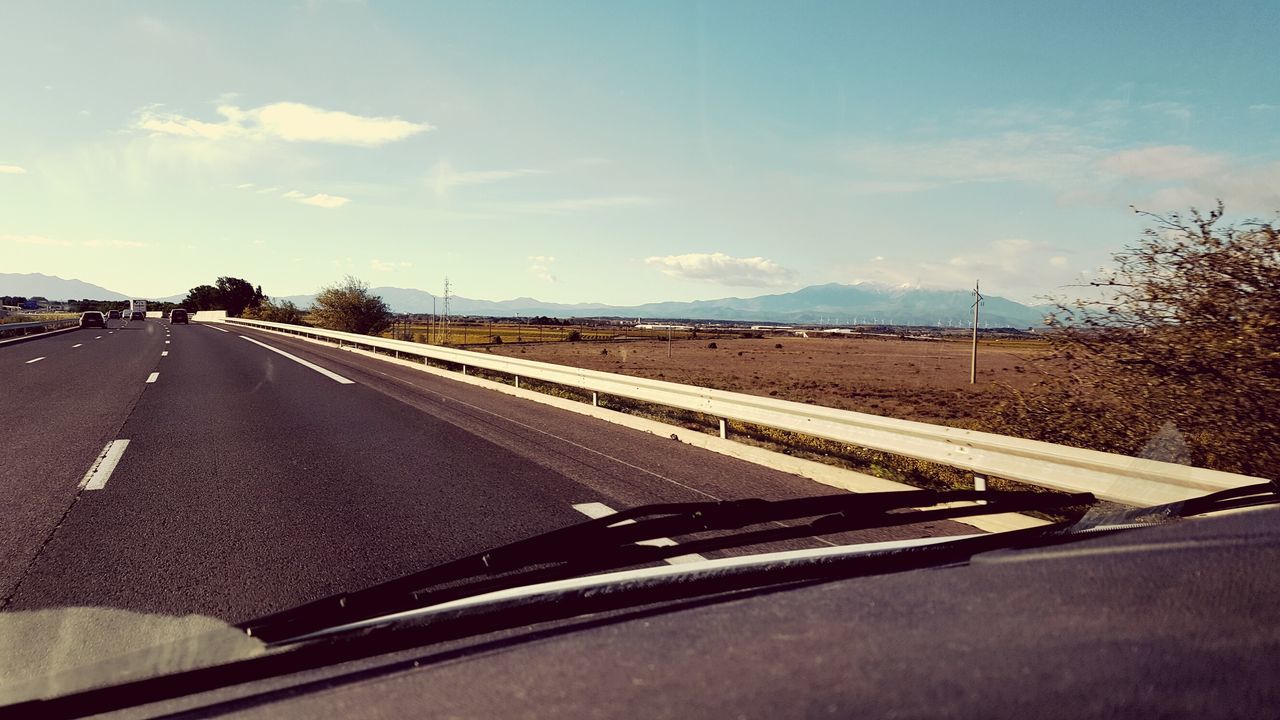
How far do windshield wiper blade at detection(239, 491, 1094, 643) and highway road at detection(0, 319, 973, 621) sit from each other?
93 centimetres

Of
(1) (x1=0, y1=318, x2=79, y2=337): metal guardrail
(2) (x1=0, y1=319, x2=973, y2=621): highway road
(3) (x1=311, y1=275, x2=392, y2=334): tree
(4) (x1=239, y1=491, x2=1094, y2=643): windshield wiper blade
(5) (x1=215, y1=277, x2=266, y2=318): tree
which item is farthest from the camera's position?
(5) (x1=215, y1=277, x2=266, y2=318): tree

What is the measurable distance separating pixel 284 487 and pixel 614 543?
4.62 m

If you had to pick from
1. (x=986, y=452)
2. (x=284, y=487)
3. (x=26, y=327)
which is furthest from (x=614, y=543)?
(x=26, y=327)

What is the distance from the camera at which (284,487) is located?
648 cm

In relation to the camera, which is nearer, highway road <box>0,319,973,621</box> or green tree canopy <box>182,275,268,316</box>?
highway road <box>0,319,973,621</box>

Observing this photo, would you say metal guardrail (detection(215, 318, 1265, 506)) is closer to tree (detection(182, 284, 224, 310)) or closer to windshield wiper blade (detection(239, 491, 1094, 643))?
windshield wiper blade (detection(239, 491, 1094, 643))

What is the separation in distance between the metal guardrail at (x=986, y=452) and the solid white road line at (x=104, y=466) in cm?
620

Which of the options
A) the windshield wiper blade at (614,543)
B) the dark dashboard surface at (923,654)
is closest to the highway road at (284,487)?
the windshield wiper blade at (614,543)

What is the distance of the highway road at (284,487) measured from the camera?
14.0ft

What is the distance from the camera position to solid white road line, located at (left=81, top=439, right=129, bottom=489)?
6.55m

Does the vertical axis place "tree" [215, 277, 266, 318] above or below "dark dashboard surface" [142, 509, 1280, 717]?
above

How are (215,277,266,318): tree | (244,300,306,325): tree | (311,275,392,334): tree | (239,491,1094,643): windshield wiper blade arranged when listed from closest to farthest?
(239,491,1094,643): windshield wiper blade
(311,275,392,334): tree
(244,300,306,325): tree
(215,277,266,318): tree

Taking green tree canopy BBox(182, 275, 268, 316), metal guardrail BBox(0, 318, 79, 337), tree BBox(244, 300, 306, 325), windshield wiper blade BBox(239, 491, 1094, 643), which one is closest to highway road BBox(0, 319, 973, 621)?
windshield wiper blade BBox(239, 491, 1094, 643)

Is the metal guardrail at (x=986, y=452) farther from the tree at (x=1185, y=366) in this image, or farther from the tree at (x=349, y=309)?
the tree at (x=349, y=309)
